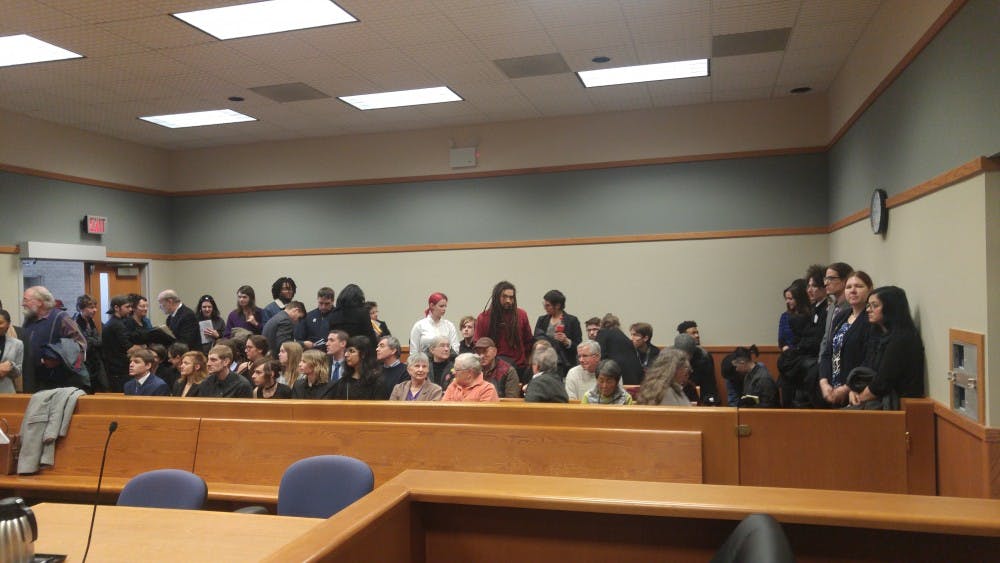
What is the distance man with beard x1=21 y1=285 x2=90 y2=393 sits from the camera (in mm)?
5496

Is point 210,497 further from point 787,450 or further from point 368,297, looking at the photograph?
point 368,297

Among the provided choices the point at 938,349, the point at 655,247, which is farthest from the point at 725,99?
the point at 938,349

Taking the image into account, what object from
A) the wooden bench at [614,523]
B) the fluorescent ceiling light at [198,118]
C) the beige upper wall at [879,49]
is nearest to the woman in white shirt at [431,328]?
the fluorescent ceiling light at [198,118]

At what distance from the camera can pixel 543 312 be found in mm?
8328

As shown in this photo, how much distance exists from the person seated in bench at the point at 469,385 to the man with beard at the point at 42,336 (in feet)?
10.4

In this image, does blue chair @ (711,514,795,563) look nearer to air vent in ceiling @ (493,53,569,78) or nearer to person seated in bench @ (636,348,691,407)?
person seated in bench @ (636,348,691,407)

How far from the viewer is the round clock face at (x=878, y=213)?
16.1 ft

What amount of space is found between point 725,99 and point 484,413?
523cm

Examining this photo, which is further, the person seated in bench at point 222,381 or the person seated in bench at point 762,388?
the person seated in bench at point 762,388

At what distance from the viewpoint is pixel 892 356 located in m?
3.95

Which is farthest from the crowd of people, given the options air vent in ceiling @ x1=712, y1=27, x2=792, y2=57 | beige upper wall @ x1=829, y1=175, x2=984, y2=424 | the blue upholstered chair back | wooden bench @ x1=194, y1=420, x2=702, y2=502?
air vent in ceiling @ x1=712, y1=27, x2=792, y2=57

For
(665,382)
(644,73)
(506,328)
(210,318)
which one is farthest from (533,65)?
(210,318)

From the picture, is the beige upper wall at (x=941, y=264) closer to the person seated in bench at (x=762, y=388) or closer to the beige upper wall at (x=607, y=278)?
the person seated in bench at (x=762, y=388)

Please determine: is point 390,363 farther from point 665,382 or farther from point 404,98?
point 404,98
